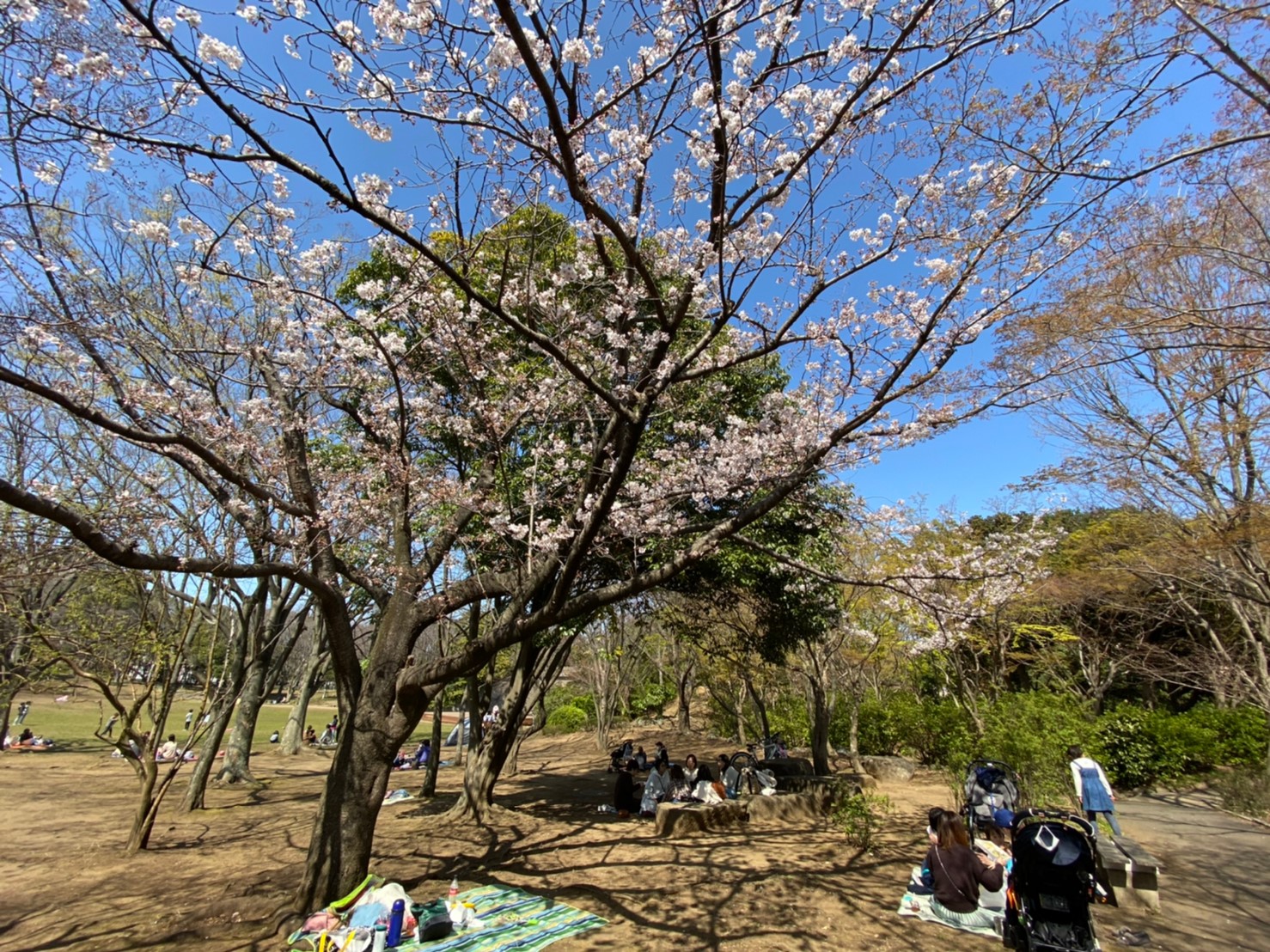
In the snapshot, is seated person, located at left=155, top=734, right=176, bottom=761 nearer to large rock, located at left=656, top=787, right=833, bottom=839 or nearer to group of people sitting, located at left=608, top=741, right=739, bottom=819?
group of people sitting, located at left=608, top=741, right=739, bottom=819

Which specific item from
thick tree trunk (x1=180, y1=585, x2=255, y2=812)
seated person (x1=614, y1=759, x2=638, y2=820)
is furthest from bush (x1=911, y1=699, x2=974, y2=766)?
thick tree trunk (x1=180, y1=585, x2=255, y2=812)

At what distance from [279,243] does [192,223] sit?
33.6 inches

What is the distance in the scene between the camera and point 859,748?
15.9m

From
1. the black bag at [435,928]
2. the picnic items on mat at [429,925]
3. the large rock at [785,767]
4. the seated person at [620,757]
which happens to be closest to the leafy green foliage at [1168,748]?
the large rock at [785,767]

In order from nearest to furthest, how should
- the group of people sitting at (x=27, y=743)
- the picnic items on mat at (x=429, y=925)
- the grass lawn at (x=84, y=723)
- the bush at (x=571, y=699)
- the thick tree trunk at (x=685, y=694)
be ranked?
the picnic items on mat at (x=429, y=925) → the group of people sitting at (x=27, y=743) → the grass lawn at (x=84, y=723) → the thick tree trunk at (x=685, y=694) → the bush at (x=571, y=699)

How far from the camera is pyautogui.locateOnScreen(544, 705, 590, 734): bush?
25.3 m

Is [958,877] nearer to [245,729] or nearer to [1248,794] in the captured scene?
[1248,794]

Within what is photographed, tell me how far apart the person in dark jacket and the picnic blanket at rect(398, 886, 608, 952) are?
2.50 m

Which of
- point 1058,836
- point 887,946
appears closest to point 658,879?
point 887,946

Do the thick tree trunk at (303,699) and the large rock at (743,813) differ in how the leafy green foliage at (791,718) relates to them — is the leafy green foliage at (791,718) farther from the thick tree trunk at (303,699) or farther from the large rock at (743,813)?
the thick tree trunk at (303,699)

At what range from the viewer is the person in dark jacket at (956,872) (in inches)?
168

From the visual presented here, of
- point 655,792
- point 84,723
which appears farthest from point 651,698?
Result: point 84,723

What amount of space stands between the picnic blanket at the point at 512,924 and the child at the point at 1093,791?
18.1 ft

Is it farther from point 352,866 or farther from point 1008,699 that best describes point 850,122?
point 1008,699
